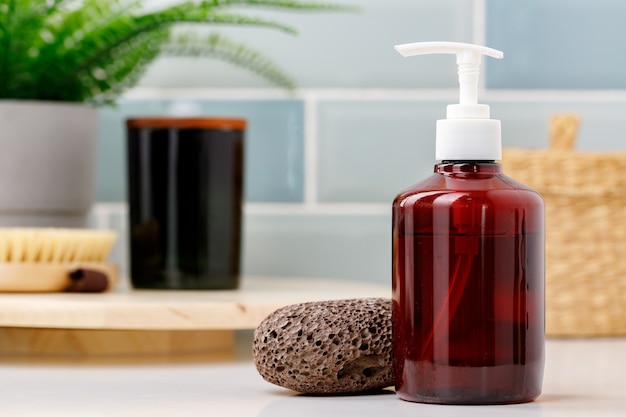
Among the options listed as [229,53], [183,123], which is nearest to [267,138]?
[229,53]

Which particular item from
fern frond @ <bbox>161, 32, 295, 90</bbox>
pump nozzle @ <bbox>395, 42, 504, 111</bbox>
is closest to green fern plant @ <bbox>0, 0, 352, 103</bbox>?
fern frond @ <bbox>161, 32, 295, 90</bbox>

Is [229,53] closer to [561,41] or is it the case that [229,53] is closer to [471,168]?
[561,41]

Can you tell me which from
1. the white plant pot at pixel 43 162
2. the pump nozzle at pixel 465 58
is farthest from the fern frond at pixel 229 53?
the pump nozzle at pixel 465 58

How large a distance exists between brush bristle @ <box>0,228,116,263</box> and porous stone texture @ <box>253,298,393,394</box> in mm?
319

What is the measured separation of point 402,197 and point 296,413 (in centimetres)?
13

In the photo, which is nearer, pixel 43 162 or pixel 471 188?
pixel 471 188

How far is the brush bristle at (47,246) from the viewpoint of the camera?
796 mm

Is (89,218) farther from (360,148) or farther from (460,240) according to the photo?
(460,240)

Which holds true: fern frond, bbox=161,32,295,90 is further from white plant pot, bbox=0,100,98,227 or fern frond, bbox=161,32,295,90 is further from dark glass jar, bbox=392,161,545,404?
dark glass jar, bbox=392,161,545,404

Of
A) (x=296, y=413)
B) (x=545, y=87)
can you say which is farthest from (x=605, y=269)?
(x=296, y=413)

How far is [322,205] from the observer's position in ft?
3.54

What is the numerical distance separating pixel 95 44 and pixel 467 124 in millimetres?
543

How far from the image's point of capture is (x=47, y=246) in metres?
0.81

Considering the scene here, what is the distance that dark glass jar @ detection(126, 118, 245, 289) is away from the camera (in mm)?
884
